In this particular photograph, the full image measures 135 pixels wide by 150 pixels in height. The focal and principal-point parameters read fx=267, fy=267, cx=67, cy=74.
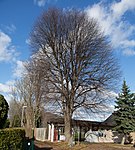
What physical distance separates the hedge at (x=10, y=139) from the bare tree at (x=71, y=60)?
15.6m

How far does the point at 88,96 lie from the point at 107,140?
12.6 meters

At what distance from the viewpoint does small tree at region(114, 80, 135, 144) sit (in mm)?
32250

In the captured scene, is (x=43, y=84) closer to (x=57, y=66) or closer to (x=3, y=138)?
(x=57, y=66)

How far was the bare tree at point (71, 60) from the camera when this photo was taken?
28.1m

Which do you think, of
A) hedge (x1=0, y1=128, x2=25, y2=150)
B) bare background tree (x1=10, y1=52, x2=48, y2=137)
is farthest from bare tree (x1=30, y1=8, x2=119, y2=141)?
hedge (x1=0, y1=128, x2=25, y2=150)

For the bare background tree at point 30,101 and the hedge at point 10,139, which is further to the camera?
the bare background tree at point 30,101

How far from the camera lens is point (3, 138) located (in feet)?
36.2

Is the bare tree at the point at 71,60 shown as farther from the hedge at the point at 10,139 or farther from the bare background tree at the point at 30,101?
the hedge at the point at 10,139

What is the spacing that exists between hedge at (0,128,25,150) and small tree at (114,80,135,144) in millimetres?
21767

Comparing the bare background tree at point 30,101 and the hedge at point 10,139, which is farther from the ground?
the bare background tree at point 30,101

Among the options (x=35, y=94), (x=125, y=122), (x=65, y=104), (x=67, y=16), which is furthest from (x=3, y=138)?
(x=35, y=94)

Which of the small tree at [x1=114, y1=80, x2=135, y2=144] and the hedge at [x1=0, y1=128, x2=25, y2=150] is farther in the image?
the small tree at [x1=114, y1=80, x2=135, y2=144]

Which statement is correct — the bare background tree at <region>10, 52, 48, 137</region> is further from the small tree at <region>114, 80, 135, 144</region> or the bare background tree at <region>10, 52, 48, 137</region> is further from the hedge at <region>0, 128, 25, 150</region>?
the hedge at <region>0, 128, 25, 150</region>

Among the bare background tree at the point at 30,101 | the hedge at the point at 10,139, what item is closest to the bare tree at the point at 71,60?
the bare background tree at the point at 30,101
